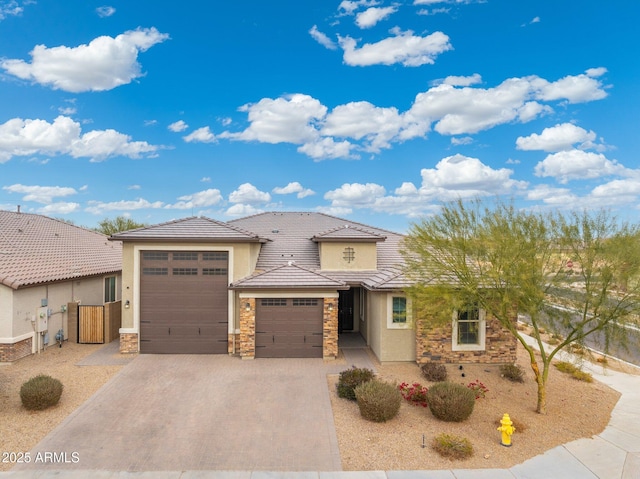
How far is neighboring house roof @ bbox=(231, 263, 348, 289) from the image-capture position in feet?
47.6

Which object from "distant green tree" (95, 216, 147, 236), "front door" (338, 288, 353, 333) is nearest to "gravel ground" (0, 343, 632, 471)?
"front door" (338, 288, 353, 333)

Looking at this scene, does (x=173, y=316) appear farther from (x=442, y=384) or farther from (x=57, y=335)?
(x=442, y=384)

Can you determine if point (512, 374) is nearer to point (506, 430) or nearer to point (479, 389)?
point (479, 389)

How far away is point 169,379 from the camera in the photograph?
12.8 metres

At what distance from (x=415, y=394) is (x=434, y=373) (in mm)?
1923

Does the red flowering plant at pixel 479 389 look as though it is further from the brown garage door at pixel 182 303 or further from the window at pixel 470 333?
the brown garage door at pixel 182 303

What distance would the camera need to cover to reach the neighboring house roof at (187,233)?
15.0 m

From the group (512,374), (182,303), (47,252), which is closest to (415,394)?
(512,374)

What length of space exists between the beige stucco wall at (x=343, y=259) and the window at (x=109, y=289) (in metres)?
11.4

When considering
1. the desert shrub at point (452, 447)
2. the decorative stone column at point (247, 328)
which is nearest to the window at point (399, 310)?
the decorative stone column at point (247, 328)

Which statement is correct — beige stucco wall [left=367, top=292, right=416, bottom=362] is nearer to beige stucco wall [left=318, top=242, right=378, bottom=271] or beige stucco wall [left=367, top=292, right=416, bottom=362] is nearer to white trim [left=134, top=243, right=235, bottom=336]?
beige stucco wall [left=318, top=242, right=378, bottom=271]

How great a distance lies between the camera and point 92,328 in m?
16.7

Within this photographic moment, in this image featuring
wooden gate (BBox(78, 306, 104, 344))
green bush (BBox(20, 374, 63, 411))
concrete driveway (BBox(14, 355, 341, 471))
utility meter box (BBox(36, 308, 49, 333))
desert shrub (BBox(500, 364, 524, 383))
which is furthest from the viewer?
wooden gate (BBox(78, 306, 104, 344))

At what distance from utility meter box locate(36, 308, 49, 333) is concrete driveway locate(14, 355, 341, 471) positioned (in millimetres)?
4377
